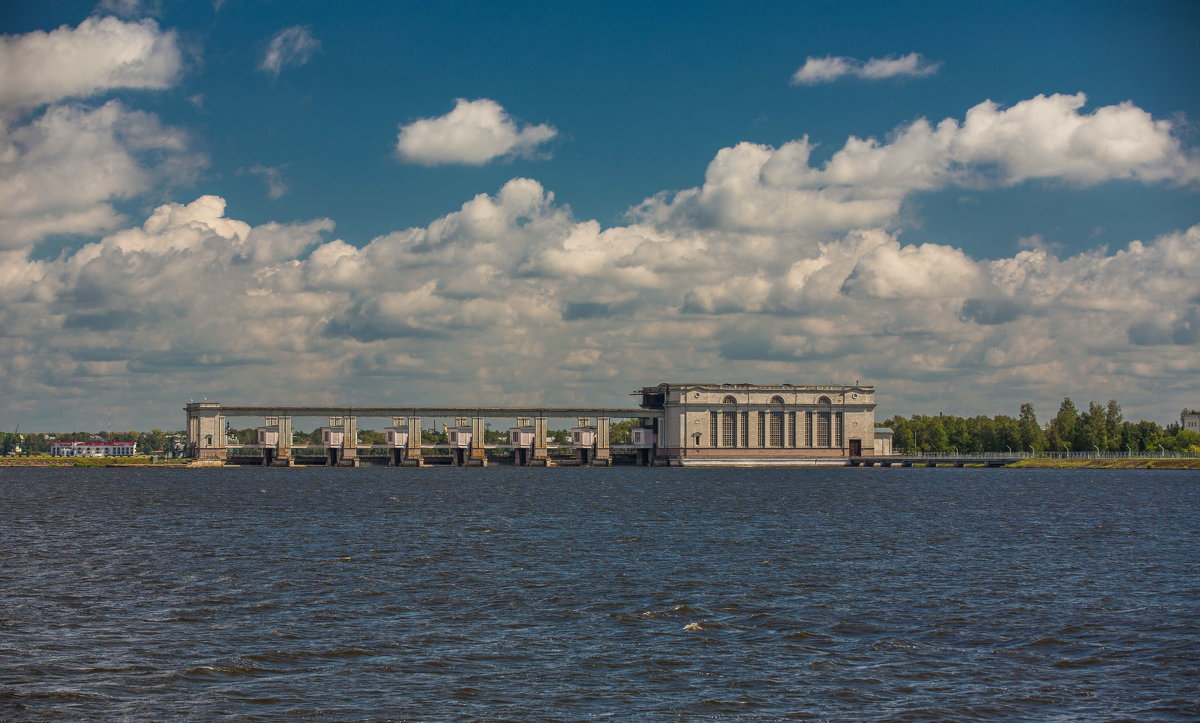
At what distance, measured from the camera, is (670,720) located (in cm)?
2608

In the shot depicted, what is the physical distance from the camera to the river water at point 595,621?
27.8 metres

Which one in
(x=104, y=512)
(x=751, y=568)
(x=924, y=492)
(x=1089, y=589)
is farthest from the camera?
(x=924, y=492)

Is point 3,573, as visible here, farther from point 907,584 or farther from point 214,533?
point 907,584

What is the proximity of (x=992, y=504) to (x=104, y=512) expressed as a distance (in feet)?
274

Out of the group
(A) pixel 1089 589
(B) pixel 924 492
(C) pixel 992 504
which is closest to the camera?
(A) pixel 1089 589

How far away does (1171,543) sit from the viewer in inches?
2677

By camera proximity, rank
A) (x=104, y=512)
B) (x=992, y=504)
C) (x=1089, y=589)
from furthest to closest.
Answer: (x=992, y=504), (x=104, y=512), (x=1089, y=589)

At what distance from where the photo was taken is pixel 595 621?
3847 centimetres

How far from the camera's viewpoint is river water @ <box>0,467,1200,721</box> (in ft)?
91.2

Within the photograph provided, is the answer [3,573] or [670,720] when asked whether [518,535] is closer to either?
[3,573]

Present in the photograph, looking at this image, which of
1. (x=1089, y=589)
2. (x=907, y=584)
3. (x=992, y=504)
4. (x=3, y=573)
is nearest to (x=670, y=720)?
(x=907, y=584)

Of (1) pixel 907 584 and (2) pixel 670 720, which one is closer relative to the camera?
(2) pixel 670 720

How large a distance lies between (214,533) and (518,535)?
19.9m

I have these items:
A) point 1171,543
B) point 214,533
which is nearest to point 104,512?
point 214,533
